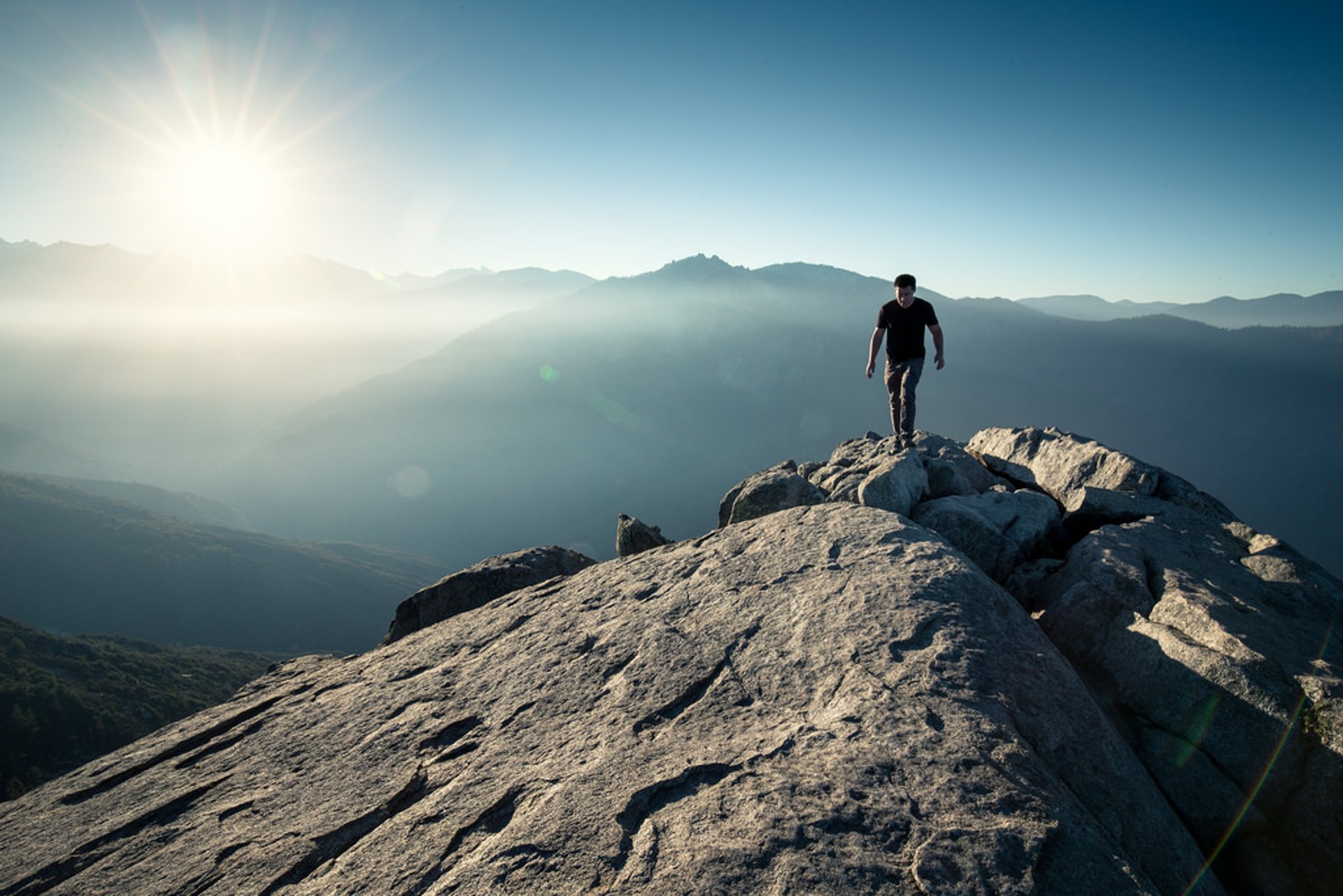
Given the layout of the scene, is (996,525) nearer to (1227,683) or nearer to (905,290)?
(1227,683)

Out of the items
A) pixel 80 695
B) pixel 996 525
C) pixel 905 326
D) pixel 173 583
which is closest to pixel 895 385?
pixel 905 326

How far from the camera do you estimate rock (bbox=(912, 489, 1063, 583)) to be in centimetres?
1097

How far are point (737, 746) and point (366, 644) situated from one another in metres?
153

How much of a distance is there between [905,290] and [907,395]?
112 inches

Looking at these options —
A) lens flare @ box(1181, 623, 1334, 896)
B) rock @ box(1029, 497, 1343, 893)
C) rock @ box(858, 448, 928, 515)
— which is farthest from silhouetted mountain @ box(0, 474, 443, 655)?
lens flare @ box(1181, 623, 1334, 896)

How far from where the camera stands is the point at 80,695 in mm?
61906

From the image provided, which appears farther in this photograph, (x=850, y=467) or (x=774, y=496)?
(x=850, y=467)

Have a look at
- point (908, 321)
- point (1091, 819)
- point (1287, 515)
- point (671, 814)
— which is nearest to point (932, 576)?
point (1091, 819)

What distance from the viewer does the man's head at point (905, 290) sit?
15.0 metres

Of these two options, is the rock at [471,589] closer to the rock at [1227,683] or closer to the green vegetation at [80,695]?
the rock at [1227,683]

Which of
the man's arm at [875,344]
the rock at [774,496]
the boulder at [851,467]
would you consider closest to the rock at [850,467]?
the boulder at [851,467]

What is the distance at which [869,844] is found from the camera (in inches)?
190

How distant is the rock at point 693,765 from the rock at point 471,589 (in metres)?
3.76

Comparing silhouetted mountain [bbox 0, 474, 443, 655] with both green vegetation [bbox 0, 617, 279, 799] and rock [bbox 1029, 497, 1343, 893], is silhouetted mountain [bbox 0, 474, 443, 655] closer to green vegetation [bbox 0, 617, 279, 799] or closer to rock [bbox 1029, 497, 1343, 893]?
green vegetation [bbox 0, 617, 279, 799]
